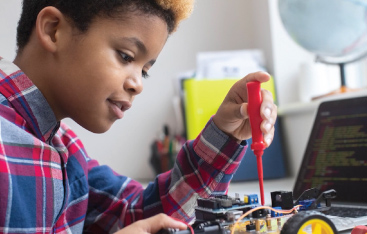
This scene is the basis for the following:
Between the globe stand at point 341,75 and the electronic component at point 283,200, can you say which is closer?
the electronic component at point 283,200

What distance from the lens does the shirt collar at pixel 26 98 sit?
70 centimetres

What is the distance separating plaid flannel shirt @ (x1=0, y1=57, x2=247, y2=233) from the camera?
0.64 m

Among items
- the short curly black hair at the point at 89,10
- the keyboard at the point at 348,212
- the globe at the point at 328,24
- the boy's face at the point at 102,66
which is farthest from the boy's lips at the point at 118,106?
the globe at the point at 328,24

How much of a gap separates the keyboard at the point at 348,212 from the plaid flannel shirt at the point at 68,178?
0.60 feet

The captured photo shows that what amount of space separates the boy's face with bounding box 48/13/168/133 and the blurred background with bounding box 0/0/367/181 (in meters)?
0.98

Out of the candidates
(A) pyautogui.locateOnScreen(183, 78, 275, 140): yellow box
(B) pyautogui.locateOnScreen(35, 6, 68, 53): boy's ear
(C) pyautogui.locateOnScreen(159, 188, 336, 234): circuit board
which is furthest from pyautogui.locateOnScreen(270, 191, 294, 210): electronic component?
Result: (A) pyautogui.locateOnScreen(183, 78, 275, 140): yellow box

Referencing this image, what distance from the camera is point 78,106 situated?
75cm

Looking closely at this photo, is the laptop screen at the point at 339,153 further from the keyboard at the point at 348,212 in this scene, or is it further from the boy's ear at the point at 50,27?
the boy's ear at the point at 50,27

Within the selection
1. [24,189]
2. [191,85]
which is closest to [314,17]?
[191,85]

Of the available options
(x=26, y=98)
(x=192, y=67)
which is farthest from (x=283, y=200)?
(x=192, y=67)

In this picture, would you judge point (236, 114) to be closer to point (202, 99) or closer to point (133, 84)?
point (133, 84)

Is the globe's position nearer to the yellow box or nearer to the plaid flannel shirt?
the yellow box

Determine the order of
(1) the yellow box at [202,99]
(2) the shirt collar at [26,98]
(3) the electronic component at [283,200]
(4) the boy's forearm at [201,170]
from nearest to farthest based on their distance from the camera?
(3) the electronic component at [283,200] < (2) the shirt collar at [26,98] < (4) the boy's forearm at [201,170] < (1) the yellow box at [202,99]

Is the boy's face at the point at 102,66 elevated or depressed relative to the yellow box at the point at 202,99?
elevated
